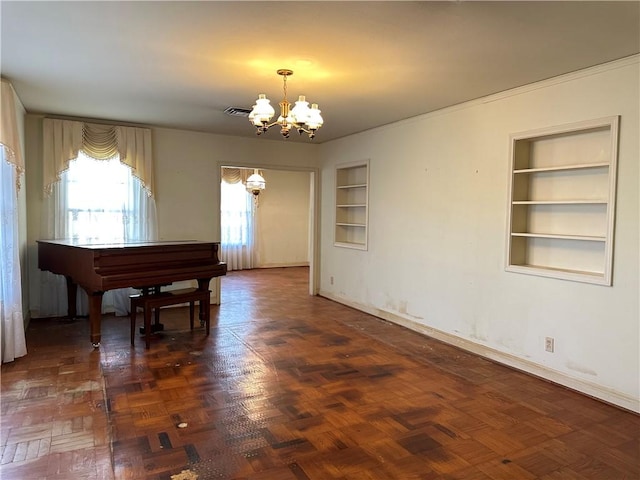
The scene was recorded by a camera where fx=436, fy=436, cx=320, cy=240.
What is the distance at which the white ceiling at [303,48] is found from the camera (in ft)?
7.64

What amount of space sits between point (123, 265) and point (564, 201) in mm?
3787

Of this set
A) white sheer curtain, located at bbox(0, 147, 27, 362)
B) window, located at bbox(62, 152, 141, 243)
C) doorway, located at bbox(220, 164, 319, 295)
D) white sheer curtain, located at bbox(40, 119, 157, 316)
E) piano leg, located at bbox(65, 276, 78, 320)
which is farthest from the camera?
doorway, located at bbox(220, 164, 319, 295)

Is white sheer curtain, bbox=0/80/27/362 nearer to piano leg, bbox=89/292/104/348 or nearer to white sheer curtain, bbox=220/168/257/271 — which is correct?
piano leg, bbox=89/292/104/348

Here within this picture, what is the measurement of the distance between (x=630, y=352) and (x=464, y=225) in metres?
1.74

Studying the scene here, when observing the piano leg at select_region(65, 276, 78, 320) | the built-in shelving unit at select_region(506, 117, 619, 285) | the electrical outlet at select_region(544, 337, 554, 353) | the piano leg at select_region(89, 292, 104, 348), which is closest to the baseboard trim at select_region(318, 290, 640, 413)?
the electrical outlet at select_region(544, 337, 554, 353)

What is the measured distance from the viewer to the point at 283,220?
33.6ft

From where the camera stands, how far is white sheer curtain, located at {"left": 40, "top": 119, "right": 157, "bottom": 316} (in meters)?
5.12

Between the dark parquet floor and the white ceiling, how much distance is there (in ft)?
7.75

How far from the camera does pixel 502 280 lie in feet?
12.7

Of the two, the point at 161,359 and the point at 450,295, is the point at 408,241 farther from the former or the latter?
the point at 161,359

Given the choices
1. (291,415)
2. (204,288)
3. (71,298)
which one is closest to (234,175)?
(71,298)

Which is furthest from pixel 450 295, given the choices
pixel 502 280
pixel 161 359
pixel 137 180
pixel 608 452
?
pixel 137 180

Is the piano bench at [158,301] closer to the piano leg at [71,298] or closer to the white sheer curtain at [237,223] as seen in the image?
the piano leg at [71,298]

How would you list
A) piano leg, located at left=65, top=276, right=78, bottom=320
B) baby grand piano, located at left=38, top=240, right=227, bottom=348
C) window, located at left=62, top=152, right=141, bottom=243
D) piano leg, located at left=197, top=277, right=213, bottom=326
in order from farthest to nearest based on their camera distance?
1. window, located at left=62, top=152, right=141, bottom=243
2. piano leg, located at left=65, top=276, right=78, bottom=320
3. piano leg, located at left=197, top=277, right=213, bottom=326
4. baby grand piano, located at left=38, top=240, right=227, bottom=348
